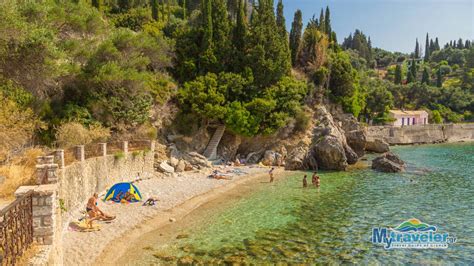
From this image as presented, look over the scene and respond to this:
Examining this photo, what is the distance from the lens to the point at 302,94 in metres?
40.0

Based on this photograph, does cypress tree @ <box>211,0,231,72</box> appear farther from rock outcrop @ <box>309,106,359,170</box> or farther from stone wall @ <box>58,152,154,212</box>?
stone wall @ <box>58,152,154,212</box>

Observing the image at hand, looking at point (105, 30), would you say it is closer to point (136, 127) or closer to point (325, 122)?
point (136, 127)

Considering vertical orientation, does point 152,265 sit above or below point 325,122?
below

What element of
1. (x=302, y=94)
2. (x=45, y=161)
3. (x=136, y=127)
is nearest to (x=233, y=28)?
(x=302, y=94)

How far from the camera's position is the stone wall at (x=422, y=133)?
5891 cm

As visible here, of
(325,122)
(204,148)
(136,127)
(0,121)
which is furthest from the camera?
(325,122)

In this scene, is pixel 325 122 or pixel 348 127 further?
pixel 348 127

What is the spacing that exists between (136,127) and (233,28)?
59.1ft

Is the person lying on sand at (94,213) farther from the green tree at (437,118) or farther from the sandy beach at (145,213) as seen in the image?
the green tree at (437,118)

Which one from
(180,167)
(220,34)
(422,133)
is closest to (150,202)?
(180,167)

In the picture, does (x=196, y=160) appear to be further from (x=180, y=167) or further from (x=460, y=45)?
(x=460, y=45)

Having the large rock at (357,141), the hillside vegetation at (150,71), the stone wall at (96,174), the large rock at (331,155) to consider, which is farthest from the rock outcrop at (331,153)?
the stone wall at (96,174)

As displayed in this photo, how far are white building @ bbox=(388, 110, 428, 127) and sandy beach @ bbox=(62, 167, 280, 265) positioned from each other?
49.3 meters

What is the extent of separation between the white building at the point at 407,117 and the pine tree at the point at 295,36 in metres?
31.7
